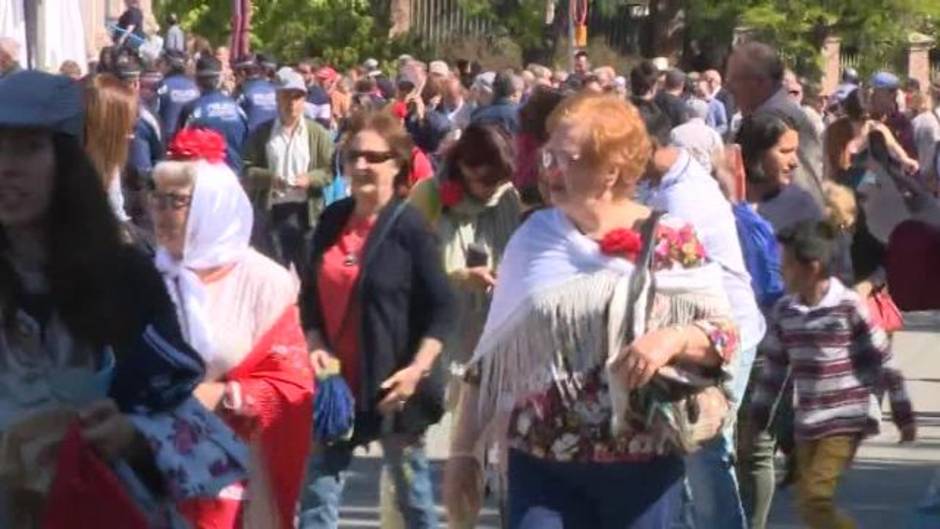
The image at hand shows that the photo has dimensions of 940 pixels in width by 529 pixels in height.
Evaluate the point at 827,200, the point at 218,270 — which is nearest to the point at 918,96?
the point at 827,200

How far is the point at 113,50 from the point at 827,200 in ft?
31.0

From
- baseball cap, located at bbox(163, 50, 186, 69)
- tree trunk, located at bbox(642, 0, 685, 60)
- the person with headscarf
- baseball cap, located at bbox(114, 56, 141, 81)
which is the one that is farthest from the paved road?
tree trunk, located at bbox(642, 0, 685, 60)

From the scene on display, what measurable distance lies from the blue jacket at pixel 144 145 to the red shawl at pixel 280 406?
16.7 ft

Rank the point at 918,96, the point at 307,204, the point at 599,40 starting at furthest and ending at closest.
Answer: the point at 599,40
the point at 918,96
the point at 307,204

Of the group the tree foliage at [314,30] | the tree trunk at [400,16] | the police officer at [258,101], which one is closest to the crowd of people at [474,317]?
the police officer at [258,101]

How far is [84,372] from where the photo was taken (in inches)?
190

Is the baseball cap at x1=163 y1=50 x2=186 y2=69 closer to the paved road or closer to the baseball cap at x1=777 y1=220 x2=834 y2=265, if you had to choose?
the paved road

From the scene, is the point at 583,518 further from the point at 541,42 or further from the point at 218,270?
the point at 541,42

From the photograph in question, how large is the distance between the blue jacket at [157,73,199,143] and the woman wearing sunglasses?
426 inches

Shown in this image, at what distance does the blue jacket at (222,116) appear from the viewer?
17922mm

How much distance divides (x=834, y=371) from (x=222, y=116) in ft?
31.3

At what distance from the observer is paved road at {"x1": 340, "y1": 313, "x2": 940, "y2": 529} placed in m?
11.0

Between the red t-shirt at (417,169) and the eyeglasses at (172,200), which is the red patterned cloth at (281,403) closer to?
the eyeglasses at (172,200)

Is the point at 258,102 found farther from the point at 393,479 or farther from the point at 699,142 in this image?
the point at 393,479
